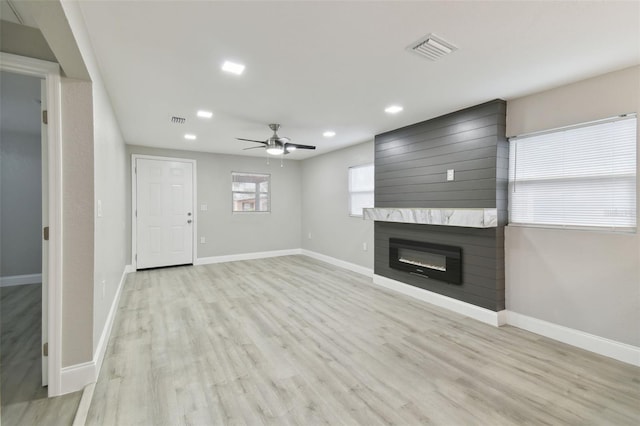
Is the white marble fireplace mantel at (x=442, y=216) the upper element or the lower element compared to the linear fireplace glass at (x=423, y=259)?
upper

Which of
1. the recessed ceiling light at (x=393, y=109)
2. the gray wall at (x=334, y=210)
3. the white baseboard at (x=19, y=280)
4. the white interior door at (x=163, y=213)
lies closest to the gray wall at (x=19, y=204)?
the white baseboard at (x=19, y=280)

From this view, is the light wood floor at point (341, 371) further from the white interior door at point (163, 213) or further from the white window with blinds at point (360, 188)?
the white interior door at point (163, 213)

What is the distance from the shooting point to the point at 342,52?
2.27 metres

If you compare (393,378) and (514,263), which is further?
(514,263)

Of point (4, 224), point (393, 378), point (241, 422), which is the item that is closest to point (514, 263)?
point (393, 378)

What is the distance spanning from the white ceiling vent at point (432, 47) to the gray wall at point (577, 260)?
1.57 metres

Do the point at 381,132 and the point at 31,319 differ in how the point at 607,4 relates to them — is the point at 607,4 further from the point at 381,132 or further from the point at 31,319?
the point at 31,319

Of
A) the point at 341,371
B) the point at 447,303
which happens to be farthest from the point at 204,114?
the point at 447,303

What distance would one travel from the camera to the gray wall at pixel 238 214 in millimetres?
6441

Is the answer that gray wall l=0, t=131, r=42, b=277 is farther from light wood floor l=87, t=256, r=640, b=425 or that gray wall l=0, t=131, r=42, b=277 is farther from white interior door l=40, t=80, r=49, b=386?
white interior door l=40, t=80, r=49, b=386

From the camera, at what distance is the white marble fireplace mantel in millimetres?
3203

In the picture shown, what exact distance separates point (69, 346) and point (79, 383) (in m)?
0.29

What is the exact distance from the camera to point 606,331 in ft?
8.63

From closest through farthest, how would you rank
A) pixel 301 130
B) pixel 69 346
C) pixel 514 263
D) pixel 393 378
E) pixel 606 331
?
pixel 69 346, pixel 393 378, pixel 606 331, pixel 514 263, pixel 301 130
